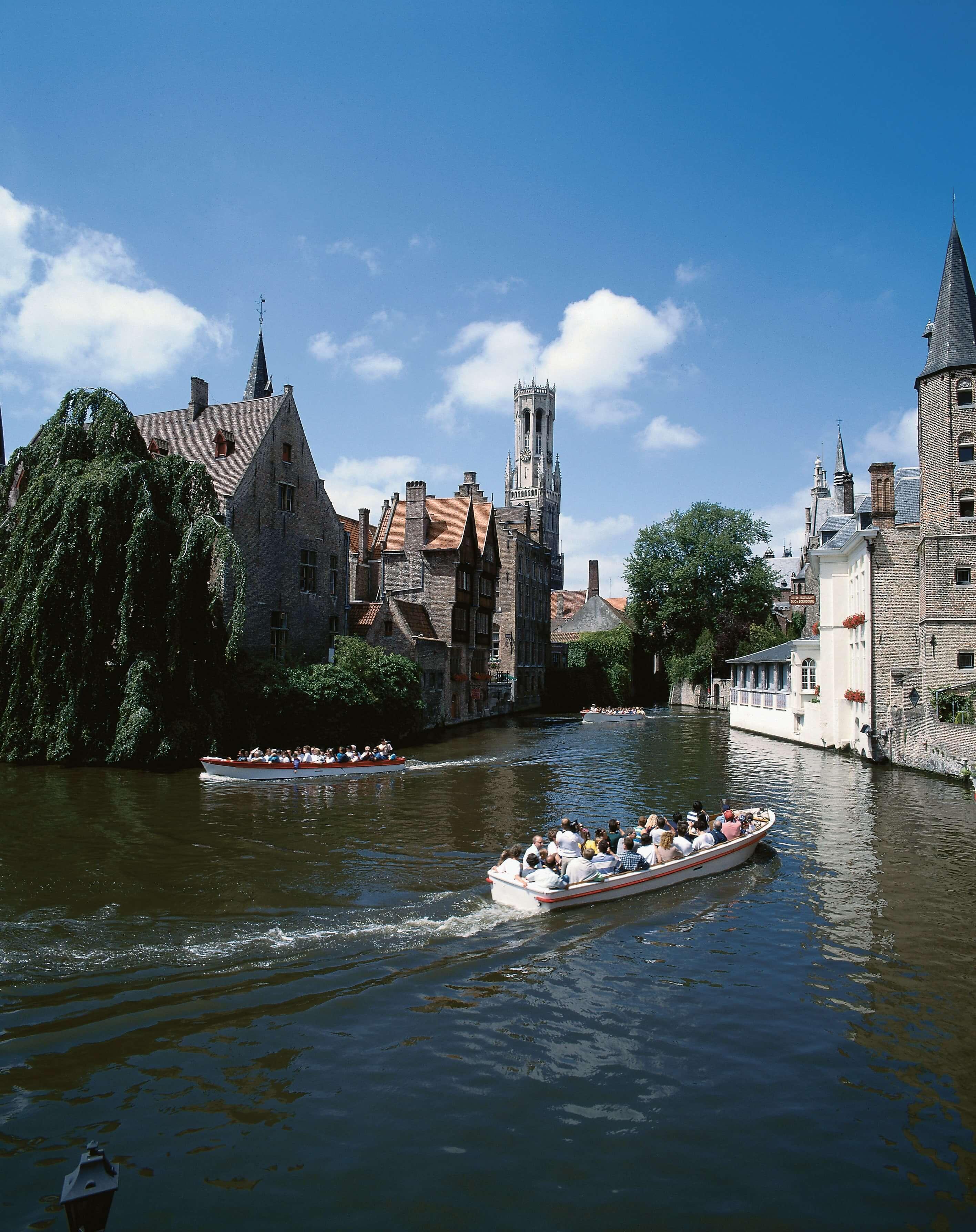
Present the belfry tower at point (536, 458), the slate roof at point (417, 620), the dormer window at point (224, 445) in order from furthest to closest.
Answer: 1. the belfry tower at point (536, 458)
2. the slate roof at point (417, 620)
3. the dormer window at point (224, 445)

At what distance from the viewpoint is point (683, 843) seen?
1598 centimetres

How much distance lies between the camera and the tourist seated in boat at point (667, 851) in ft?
50.2

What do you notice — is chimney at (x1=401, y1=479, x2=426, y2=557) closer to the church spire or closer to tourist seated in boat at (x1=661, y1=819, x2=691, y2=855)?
the church spire

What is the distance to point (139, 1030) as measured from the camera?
9.06m

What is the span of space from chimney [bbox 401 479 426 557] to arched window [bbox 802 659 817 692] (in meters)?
21.5

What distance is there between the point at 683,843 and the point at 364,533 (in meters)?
37.1

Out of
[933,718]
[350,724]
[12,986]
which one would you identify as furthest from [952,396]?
[12,986]

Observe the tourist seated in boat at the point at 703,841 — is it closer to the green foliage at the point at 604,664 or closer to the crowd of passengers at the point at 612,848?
the crowd of passengers at the point at 612,848

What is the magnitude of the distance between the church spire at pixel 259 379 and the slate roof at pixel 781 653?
1309 inches

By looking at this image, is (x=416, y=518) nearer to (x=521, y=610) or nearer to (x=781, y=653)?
(x=521, y=610)

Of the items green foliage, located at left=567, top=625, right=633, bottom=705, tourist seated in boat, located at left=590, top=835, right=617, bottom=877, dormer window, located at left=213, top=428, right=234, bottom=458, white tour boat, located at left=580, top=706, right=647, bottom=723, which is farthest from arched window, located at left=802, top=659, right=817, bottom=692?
green foliage, located at left=567, top=625, right=633, bottom=705

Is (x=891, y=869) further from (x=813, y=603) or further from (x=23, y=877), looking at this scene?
(x=813, y=603)

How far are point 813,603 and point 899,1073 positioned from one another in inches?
1594

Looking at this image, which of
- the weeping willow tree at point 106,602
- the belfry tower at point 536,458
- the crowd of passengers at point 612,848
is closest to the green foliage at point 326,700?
the weeping willow tree at point 106,602
